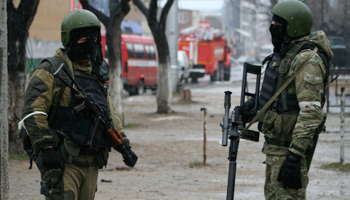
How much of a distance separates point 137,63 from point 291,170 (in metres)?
26.5

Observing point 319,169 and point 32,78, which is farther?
point 319,169

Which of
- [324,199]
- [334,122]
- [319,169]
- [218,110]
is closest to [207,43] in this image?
[218,110]

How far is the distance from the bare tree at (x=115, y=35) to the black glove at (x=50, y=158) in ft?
36.0

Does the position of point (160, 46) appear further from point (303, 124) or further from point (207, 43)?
point (207, 43)

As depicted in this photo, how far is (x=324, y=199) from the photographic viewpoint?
25.7 feet

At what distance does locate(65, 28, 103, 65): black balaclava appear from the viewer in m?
4.49

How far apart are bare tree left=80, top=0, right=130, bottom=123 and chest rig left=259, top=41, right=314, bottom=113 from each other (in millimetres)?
10563

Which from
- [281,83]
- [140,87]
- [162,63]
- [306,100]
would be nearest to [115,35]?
[162,63]

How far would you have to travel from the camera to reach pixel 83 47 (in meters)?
4.51

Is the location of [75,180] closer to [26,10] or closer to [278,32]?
[278,32]

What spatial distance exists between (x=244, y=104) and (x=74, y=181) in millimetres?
1399

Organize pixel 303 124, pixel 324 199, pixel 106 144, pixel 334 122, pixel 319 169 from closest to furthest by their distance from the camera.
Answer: pixel 303 124
pixel 106 144
pixel 324 199
pixel 319 169
pixel 334 122

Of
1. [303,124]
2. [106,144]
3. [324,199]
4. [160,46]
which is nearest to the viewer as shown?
[303,124]

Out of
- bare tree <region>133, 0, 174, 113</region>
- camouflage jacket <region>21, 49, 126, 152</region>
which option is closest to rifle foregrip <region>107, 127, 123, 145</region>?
camouflage jacket <region>21, 49, 126, 152</region>
